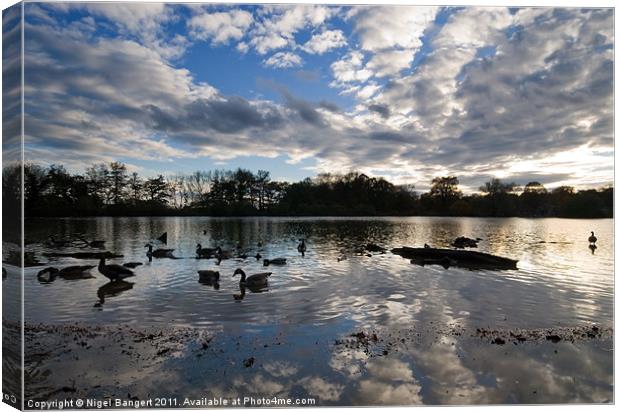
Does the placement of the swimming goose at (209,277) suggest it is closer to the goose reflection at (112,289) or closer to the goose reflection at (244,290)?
the goose reflection at (244,290)

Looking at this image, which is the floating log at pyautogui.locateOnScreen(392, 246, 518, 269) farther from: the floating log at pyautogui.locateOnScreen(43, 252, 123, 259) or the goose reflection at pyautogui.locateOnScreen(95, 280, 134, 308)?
the floating log at pyautogui.locateOnScreen(43, 252, 123, 259)

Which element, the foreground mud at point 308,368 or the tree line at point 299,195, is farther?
the tree line at point 299,195

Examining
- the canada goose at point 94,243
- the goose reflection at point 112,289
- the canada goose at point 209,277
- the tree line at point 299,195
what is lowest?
the goose reflection at point 112,289

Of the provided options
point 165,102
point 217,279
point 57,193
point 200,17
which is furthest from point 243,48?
point 217,279

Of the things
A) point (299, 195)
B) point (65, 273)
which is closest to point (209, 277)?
point (299, 195)

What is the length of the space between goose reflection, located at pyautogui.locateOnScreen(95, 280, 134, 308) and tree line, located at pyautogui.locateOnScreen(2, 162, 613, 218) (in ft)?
11.6

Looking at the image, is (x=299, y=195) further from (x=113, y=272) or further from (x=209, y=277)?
(x=113, y=272)

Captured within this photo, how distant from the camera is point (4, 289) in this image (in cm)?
915

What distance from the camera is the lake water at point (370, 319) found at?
8.62 m

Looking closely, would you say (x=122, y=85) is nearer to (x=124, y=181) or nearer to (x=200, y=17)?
(x=200, y=17)

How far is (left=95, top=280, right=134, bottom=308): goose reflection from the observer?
14780mm

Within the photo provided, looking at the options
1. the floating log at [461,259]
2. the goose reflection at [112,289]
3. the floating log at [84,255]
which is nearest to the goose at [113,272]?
the goose reflection at [112,289]

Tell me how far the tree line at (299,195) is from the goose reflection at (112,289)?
3549mm

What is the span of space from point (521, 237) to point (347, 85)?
25547 millimetres
